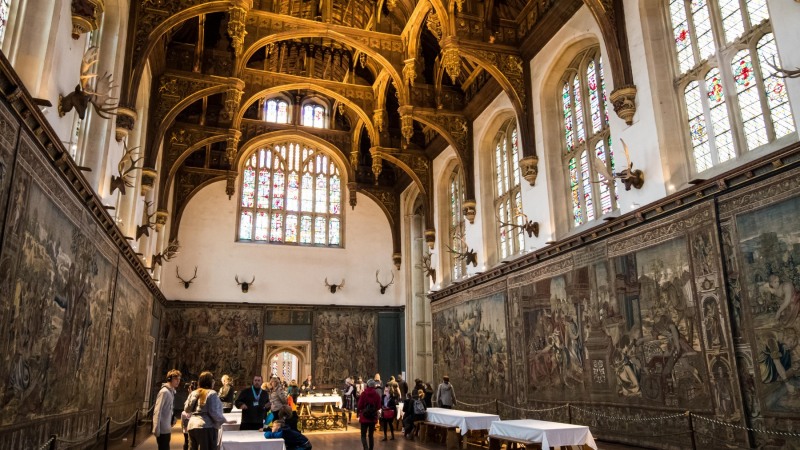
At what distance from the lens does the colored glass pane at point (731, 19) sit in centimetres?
941

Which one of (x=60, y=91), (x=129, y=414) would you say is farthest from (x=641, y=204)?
(x=129, y=414)

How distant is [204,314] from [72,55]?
15.9m

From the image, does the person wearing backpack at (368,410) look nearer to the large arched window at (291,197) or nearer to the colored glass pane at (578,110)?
the colored glass pane at (578,110)

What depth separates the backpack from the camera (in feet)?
33.7

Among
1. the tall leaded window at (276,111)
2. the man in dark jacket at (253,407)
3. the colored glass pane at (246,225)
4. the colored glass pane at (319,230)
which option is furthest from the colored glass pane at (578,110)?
the colored glass pane at (246,225)

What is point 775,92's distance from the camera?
8.65 metres

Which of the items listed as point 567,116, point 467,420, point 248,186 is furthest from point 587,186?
point 248,186

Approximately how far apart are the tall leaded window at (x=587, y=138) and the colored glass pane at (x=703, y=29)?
8.39 ft

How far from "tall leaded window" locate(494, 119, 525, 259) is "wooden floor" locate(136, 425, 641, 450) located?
6.36 meters

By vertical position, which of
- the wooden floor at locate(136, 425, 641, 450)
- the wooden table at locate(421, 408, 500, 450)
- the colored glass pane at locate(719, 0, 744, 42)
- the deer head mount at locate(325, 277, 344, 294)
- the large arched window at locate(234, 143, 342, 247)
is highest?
the large arched window at locate(234, 143, 342, 247)

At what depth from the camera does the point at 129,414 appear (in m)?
15.7

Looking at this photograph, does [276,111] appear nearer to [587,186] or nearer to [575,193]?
[575,193]

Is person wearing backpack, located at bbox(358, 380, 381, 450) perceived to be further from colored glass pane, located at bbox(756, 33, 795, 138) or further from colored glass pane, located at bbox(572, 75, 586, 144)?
colored glass pane, located at bbox(756, 33, 795, 138)

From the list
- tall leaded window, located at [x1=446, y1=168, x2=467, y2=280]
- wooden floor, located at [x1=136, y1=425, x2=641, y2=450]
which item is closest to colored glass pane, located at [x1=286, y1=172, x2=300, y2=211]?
tall leaded window, located at [x1=446, y1=168, x2=467, y2=280]
